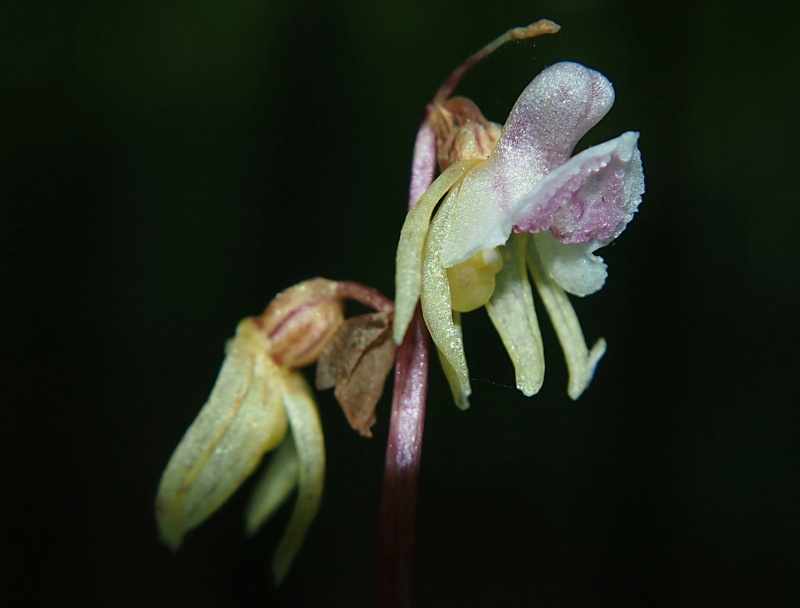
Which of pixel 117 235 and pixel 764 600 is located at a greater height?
pixel 117 235

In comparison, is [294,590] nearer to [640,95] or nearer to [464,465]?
[464,465]

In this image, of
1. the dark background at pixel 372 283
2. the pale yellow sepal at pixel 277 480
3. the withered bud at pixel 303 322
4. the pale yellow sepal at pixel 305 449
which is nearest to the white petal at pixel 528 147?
the withered bud at pixel 303 322

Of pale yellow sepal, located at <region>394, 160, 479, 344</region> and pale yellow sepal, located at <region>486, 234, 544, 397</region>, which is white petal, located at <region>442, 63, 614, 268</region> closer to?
pale yellow sepal, located at <region>394, 160, 479, 344</region>

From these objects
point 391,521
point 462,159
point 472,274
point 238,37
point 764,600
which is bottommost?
point 764,600

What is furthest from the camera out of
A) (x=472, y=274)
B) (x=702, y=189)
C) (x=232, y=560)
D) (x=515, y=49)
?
(x=702, y=189)

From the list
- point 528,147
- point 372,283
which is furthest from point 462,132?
point 372,283

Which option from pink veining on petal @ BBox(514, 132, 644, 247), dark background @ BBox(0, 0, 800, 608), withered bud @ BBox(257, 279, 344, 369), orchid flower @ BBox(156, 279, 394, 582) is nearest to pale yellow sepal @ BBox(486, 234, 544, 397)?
pink veining on petal @ BBox(514, 132, 644, 247)

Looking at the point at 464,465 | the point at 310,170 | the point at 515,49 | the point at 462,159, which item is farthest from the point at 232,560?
the point at 462,159

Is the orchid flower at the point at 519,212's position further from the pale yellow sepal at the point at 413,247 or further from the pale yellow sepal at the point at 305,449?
the pale yellow sepal at the point at 305,449
